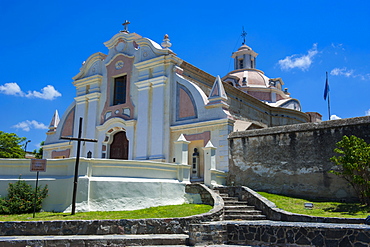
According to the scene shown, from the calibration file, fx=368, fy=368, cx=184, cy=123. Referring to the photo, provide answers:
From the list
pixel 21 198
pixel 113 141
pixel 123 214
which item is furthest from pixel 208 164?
pixel 113 141

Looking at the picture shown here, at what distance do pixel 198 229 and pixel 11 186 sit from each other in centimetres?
634

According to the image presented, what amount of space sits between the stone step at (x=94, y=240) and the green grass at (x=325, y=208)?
15.4ft

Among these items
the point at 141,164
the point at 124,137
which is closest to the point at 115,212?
the point at 141,164

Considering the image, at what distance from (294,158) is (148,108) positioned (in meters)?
8.44

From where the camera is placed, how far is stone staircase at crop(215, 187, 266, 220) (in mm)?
11992

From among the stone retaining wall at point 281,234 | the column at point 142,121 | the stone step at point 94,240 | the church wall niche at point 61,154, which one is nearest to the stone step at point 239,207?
the stone step at point 94,240

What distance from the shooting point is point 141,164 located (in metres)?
13.1

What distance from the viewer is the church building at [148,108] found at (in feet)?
59.0

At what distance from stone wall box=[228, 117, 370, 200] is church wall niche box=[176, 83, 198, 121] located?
8.97ft

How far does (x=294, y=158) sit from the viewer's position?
1520 centimetres

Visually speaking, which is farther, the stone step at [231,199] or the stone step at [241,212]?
the stone step at [231,199]

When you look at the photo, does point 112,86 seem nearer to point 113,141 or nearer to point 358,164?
point 113,141

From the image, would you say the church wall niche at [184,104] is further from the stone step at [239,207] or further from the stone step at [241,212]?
the stone step at [241,212]

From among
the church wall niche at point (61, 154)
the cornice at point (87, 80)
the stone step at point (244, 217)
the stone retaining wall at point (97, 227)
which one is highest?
the cornice at point (87, 80)
